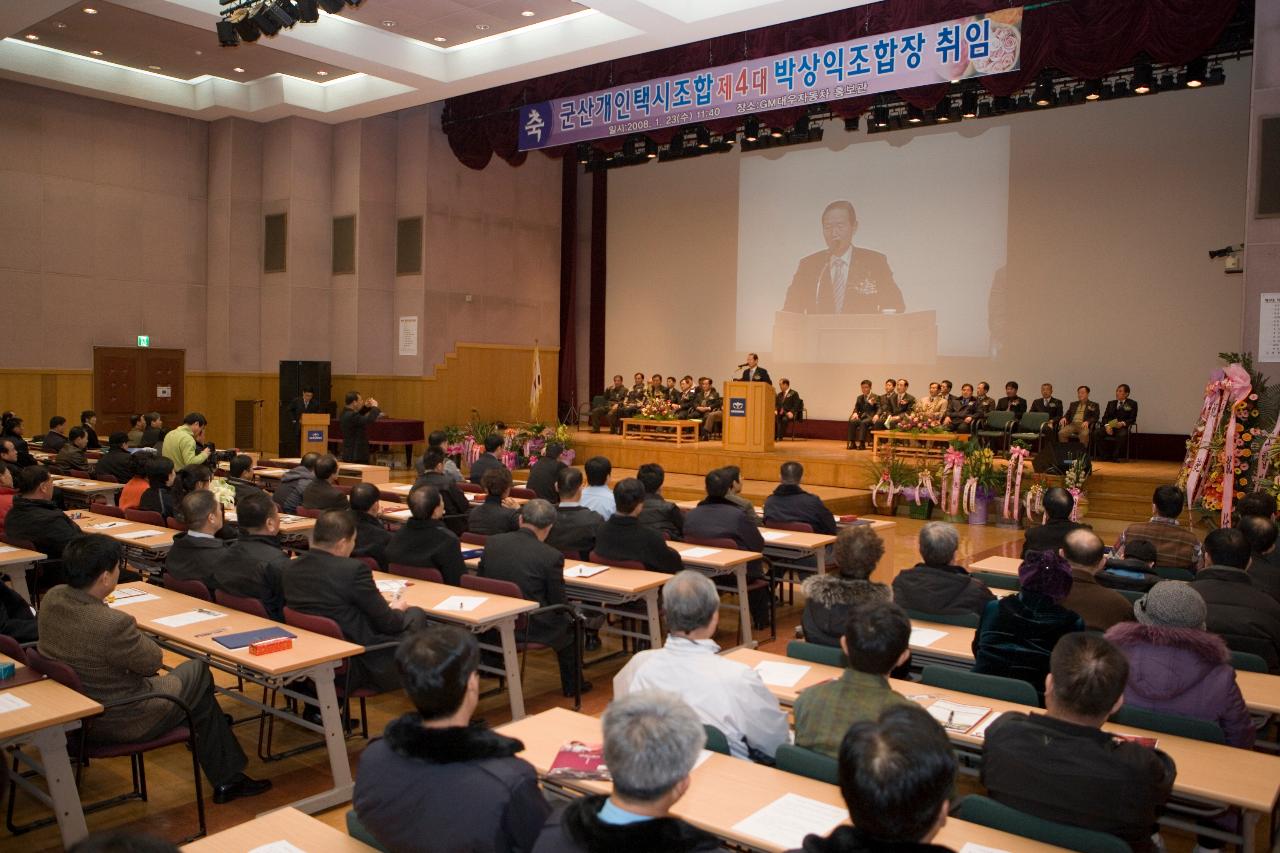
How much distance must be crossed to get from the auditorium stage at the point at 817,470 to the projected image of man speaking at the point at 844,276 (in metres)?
2.19

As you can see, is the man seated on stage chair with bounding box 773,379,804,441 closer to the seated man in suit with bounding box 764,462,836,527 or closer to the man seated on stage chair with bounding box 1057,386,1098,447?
A: the man seated on stage chair with bounding box 1057,386,1098,447

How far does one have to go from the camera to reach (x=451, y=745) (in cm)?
226

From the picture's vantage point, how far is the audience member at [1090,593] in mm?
4070

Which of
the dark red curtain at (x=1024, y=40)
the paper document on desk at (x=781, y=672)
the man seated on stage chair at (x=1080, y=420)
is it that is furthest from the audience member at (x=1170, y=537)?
the man seated on stage chair at (x=1080, y=420)

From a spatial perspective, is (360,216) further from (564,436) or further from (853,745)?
(853,745)

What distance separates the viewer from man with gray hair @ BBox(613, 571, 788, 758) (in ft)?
10.1

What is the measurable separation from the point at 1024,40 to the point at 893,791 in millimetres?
10134

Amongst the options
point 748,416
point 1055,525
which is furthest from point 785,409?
point 1055,525

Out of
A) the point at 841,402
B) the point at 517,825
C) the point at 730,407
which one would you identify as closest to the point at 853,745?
the point at 517,825

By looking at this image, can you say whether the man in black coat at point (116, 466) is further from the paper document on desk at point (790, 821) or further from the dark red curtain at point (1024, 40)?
the paper document on desk at point (790, 821)

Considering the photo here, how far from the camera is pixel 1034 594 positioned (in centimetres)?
365

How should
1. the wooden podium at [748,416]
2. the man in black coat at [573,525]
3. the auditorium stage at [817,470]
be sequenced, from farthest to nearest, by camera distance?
the wooden podium at [748,416], the auditorium stage at [817,470], the man in black coat at [573,525]

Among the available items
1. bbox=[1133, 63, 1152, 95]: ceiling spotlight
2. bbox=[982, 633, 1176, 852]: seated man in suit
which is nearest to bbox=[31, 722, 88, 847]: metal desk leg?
bbox=[982, 633, 1176, 852]: seated man in suit

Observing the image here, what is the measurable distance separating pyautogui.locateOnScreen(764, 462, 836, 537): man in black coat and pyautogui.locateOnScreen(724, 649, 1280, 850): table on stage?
3.38 meters
